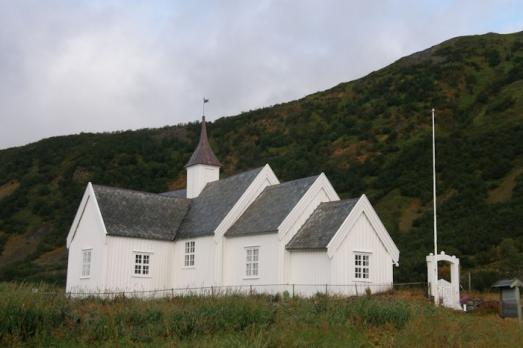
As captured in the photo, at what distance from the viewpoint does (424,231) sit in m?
44.5

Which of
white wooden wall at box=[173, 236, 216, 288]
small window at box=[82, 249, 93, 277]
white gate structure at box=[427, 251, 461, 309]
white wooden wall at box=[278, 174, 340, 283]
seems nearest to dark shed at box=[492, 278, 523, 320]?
white gate structure at box=[427, 251, 461, 309]

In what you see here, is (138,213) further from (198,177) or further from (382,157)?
(382,157)

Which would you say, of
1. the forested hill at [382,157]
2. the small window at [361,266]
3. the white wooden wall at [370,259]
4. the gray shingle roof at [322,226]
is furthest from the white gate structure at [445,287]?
the forested hill at [382,157]

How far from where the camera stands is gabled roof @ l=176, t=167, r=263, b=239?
33000 millimetres

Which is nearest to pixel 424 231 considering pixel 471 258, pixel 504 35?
pixel 471 258

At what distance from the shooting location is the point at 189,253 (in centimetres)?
3366

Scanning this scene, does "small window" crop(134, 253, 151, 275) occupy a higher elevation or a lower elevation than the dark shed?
higher

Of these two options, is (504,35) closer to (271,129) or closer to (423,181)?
(271,129)

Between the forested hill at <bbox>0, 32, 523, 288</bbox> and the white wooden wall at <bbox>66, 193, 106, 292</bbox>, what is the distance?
8697 millimetres

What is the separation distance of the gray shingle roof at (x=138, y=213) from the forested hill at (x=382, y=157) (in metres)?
10.7

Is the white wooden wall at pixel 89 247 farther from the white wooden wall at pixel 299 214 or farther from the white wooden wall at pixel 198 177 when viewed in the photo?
the white wooden wall at pixel 299 214

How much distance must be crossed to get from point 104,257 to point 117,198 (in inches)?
147

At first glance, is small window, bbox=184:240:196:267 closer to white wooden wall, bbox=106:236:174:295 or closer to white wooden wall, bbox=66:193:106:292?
white wooden wall, bbox=106:236:174:295

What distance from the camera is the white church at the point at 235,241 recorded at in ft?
95.0
